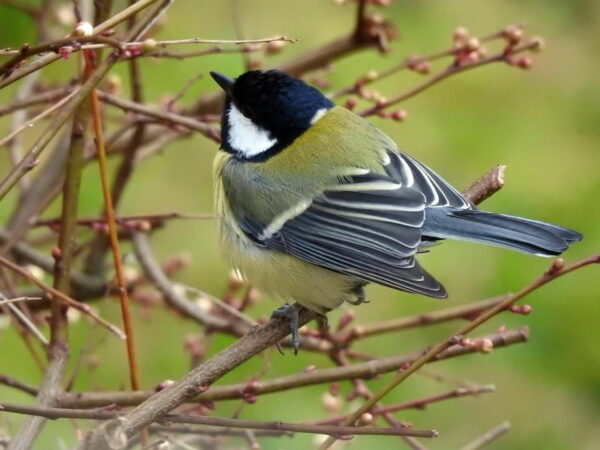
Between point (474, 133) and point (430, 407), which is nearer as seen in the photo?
point (430, 407)

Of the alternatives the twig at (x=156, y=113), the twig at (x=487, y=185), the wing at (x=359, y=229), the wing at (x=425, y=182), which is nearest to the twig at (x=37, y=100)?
the twig at (x=156, y=113)

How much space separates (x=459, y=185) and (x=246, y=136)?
2.24 meters

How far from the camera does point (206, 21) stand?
5410 mm

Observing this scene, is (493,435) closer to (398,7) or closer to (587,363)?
A: (587,363)

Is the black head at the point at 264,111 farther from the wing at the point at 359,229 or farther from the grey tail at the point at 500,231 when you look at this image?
the grey tail at the point at 500,231

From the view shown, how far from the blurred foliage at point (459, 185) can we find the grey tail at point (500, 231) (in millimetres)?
1062

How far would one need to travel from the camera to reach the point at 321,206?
2.37m

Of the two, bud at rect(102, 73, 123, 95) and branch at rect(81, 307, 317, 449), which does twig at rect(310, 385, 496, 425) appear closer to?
branch at rect(81, 307, 317, 449)

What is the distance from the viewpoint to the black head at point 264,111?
2445 mm

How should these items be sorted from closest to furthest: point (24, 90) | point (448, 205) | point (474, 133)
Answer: point (448, 205)
point (24, 90)
point (474, 133)

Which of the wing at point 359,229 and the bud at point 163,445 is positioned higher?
the bud at point 163,445

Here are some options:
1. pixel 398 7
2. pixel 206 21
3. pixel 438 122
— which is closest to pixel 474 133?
pixel 438 122

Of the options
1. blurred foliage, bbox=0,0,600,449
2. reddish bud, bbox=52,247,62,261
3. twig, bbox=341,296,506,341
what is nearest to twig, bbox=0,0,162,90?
reddish bud, bbox=52,247,62,261

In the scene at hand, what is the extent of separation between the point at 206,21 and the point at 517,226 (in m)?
3.50
